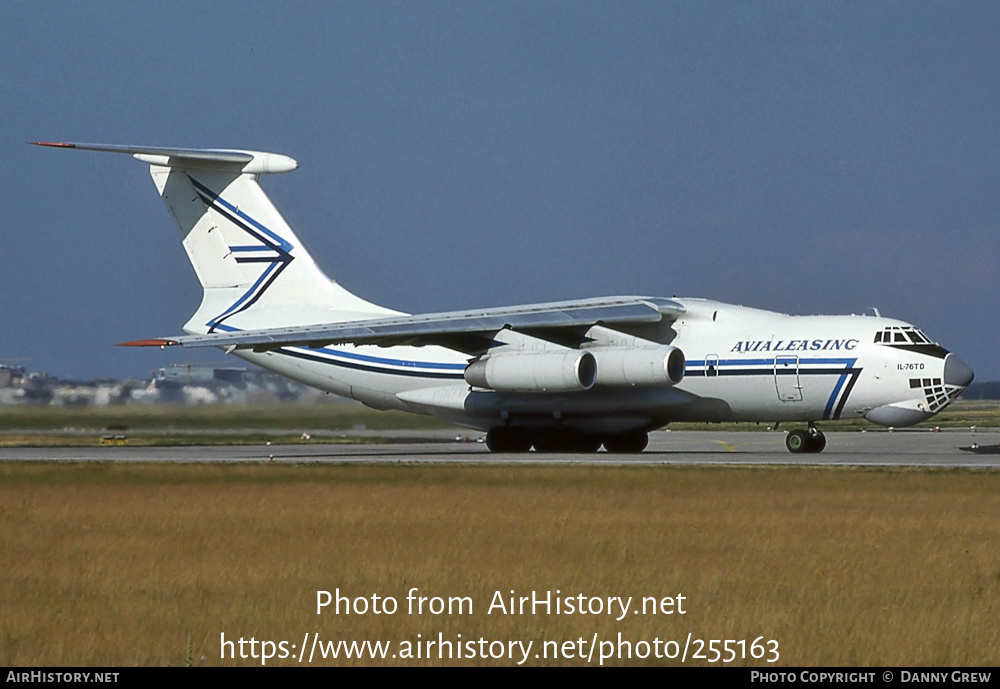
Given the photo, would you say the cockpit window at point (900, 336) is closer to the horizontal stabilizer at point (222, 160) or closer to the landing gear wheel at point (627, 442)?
the landing gear wheel at point (627, 442)

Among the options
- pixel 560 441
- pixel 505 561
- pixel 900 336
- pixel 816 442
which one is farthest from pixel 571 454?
pixel 505 561

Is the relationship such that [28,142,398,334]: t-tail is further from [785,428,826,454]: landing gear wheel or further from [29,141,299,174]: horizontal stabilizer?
[785,428,826,454]: landing gear wheel

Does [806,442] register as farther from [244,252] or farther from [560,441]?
[244,252]

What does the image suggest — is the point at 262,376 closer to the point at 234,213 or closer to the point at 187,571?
the point at 234,213

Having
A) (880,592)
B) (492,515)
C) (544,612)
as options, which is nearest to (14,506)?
(492,515)

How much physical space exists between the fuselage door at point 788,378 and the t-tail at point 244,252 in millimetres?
8730

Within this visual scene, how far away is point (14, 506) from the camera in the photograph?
15.4 meters

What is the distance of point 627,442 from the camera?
2794 centimetres

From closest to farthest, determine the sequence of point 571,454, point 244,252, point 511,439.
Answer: point 571,454
point 511,439
point 244,252

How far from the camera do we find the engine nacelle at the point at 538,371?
25.9 m

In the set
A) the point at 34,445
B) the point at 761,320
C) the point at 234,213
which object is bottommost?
the point at 34,445

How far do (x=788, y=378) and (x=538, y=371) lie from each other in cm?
467

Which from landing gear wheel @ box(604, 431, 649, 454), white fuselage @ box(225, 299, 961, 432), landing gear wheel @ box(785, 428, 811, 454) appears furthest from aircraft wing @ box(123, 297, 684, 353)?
landing gear wheel @ box(785, 428, 811, 454)
